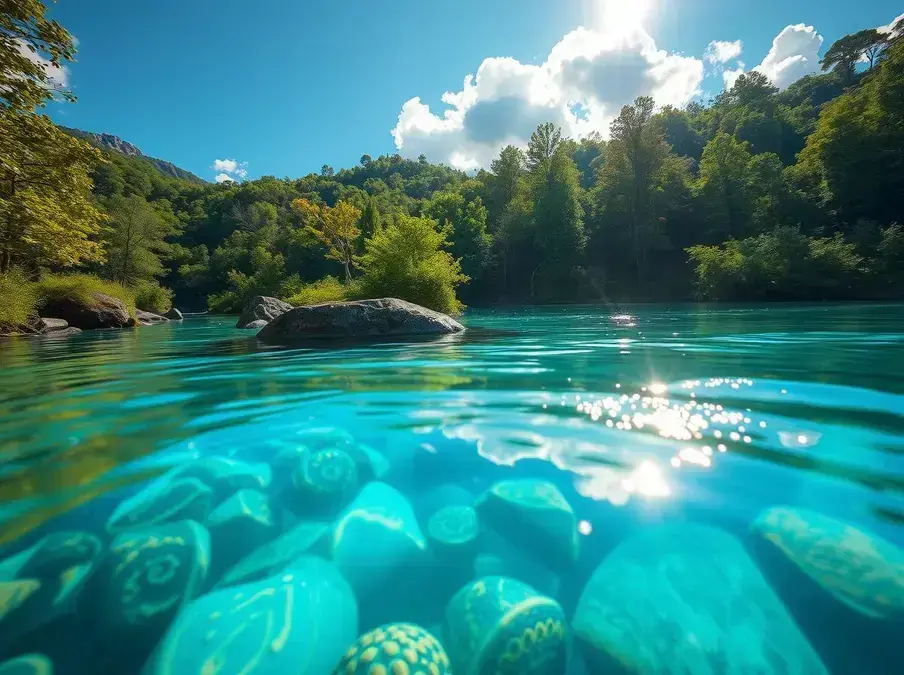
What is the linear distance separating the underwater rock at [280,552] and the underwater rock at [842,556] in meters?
1.25

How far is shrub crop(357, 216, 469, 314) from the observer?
13.6 m

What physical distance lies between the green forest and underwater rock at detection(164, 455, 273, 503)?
1011 cm

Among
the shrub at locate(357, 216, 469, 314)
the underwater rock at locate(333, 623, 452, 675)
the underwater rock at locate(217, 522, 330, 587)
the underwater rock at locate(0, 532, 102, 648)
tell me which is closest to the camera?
the underwater rock at locate(333, 623, 452, 675)

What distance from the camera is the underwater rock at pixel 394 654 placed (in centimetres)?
79

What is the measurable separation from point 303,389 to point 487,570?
7.67 ft

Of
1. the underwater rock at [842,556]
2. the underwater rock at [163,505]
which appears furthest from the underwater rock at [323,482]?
the underwater rock at [842,556]

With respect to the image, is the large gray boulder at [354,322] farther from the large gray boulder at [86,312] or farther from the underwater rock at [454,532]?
the large gray boulder at [86,312]

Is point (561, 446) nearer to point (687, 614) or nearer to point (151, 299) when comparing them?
point (687, 614)

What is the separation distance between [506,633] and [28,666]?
0.97 m

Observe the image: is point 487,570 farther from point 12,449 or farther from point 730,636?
point 12,449

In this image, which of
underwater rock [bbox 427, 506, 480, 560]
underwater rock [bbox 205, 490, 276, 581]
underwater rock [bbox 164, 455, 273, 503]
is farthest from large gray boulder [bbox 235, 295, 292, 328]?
underwater rock [bbox 427, 506, 480, 560]

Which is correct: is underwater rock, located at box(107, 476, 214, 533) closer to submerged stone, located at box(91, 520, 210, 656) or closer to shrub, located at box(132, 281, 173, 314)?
submerged stone, located at box(91, 520, 210, 656)

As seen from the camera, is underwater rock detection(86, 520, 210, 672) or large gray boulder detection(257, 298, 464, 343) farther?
large gray boulder detection(257, 298, 464, 343)

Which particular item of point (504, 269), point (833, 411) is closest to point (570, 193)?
point (504, 269)
